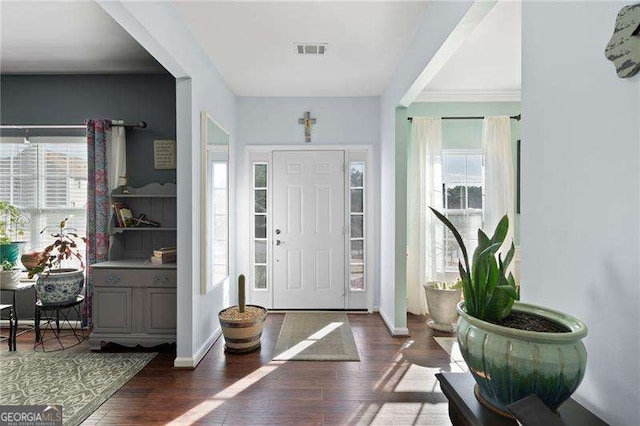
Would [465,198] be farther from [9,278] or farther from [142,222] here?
[9,278]

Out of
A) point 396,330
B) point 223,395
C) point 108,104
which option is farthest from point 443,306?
point 108,104

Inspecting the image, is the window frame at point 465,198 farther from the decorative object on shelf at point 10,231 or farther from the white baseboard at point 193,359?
the decorative object on shelf at point 10,231

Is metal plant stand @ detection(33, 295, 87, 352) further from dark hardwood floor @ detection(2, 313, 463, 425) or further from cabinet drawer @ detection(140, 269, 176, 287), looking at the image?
cabinet drawer @ detection(140, 269, 176, 287)

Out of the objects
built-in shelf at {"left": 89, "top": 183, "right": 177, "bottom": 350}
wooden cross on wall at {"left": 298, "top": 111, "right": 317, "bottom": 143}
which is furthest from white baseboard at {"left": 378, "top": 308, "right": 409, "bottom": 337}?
wooden cross on wall at {"left": 298, "top": 111, "right": 317, "bottom": 143}

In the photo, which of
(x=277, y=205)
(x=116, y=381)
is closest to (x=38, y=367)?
(x=116, y=381)

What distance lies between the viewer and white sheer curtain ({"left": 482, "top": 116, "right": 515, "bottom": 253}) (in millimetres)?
4082

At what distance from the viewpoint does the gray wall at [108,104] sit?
3.72m

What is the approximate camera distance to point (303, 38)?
9.49 ft

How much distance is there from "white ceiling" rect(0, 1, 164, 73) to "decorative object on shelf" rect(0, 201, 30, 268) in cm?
149

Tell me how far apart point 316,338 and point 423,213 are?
1.93 metres

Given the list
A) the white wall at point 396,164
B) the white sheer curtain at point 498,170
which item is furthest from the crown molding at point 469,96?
the white wall at point 396,164

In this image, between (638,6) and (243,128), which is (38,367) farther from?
(638,6)

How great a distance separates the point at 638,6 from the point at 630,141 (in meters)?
0.31

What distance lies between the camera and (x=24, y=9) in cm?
255
